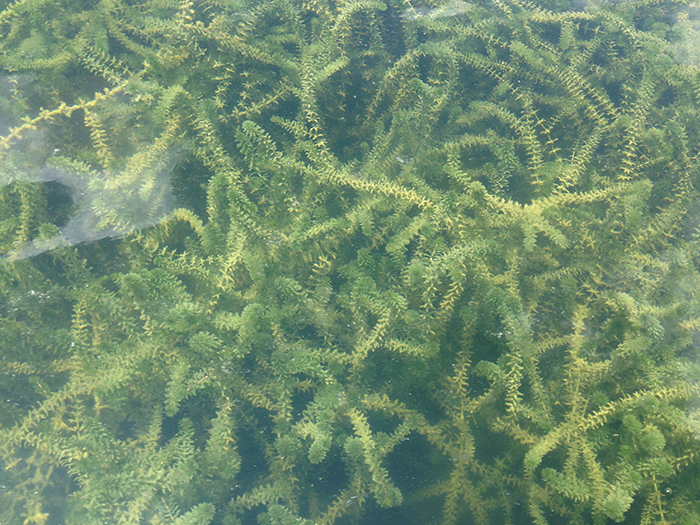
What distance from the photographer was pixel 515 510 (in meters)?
1.78

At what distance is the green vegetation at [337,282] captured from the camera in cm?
179

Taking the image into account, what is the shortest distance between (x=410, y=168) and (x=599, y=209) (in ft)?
3.27

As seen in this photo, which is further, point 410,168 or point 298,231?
point 410,168

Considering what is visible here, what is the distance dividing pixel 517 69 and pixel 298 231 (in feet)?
5.70

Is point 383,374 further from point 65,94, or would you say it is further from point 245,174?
point 65,94

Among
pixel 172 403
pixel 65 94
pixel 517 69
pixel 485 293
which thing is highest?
pixel 517 69

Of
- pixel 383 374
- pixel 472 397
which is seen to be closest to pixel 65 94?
pixel 383 374

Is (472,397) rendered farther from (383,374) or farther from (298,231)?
(298,231)

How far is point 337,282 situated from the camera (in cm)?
218

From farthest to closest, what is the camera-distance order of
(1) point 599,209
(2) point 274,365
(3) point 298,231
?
(1) point 599,209 < (3) point 298,231 < (2) point 274,365

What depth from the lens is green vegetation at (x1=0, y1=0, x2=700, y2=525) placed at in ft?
5.88

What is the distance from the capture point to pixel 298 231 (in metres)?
2.08

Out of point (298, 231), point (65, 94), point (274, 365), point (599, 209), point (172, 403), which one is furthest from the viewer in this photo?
point (65, 94)

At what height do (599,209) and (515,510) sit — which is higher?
(599,209)
